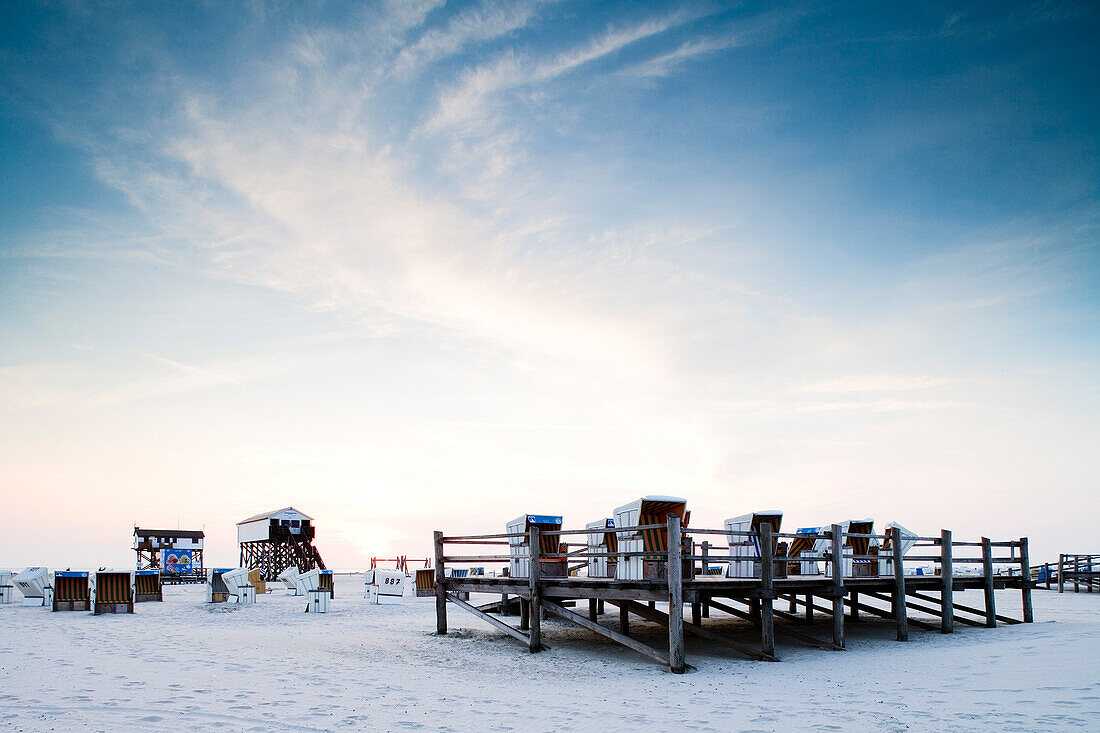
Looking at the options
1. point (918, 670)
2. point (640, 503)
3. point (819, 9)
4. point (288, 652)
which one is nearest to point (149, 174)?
point (288, 652)

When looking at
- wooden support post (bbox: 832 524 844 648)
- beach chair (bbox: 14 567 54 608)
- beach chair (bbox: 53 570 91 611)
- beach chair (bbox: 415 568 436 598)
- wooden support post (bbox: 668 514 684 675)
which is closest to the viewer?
wooden support post (bbox: 668 514 684 675)

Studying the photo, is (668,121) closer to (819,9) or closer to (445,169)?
(819,9)

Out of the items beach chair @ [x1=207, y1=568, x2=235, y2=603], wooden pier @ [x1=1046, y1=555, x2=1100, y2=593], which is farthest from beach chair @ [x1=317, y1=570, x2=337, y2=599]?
wooden pier @ [x1=1046, y1=555, x2=1100, y2=593]

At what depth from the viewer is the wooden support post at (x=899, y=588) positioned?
14.1 metres

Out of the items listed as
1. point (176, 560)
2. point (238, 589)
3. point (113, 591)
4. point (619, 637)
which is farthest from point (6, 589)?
point (619, 637)

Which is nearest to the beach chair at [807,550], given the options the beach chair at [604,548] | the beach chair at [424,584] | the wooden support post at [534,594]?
the beach chair at [604,548]

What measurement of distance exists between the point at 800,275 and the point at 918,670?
12907mm

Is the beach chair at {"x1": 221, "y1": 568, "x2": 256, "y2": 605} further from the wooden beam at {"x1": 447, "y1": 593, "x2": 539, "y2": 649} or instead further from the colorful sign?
the colorful sign

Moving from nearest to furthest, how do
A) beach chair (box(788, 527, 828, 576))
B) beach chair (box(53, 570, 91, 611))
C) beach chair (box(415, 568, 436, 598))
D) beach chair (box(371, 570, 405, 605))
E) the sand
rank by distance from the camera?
1. the sand
2. beach chair (box(788, 527, 828, 576))
3. beach chair (box(53, 570, 91, 611))
4. beach chair (box(371, 570, 405, 605))
5. beach chair (box(415, 568, 436, 598))

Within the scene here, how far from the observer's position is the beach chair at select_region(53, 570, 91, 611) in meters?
21.2

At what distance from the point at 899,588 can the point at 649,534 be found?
6.35 metres

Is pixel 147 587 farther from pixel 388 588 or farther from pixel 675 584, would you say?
pixel 675 584

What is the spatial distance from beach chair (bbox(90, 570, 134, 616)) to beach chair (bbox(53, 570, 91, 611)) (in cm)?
130

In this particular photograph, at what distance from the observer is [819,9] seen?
16.8 meters
